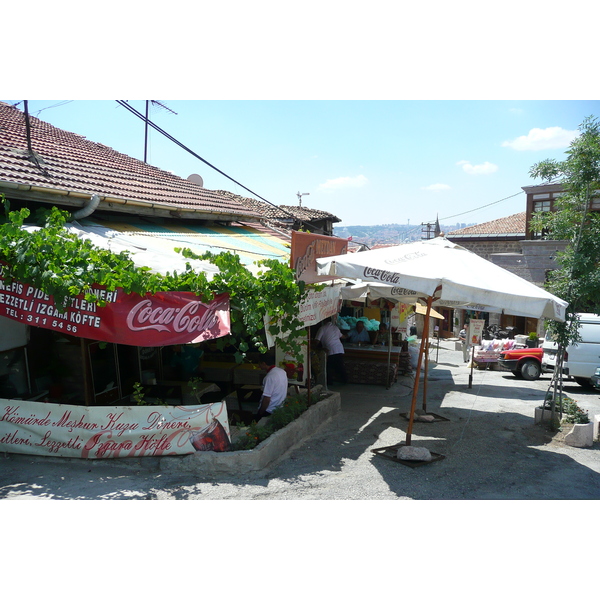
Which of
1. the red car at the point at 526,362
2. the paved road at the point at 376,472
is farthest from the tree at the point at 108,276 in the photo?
the red car at the point at 526,362

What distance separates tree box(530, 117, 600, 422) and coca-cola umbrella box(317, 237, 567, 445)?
1559mm

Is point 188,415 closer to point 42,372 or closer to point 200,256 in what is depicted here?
point 200,256

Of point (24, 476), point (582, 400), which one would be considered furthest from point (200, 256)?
point (582, 400)

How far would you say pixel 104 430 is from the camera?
256 inches

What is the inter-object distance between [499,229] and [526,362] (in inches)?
607

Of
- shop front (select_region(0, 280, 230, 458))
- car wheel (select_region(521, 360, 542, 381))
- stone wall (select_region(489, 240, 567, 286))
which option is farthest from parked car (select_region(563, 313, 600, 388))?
stone wall (select_region(489, 240, 567, 286))

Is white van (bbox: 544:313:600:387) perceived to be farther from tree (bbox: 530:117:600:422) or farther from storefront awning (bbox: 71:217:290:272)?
storefront awning (bbox: 71:217:290:272)

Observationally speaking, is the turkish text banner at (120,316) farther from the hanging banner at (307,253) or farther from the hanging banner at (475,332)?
the hanging banner at (475,332)

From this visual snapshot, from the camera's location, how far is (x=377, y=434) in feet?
28.1

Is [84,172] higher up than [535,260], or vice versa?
[84,172]

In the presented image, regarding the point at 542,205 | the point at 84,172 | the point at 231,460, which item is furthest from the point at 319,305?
the point at 542,205

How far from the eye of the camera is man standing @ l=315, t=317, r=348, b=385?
39.2ft

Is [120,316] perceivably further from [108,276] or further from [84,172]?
[84,172]

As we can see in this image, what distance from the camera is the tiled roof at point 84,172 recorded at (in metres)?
8.13
